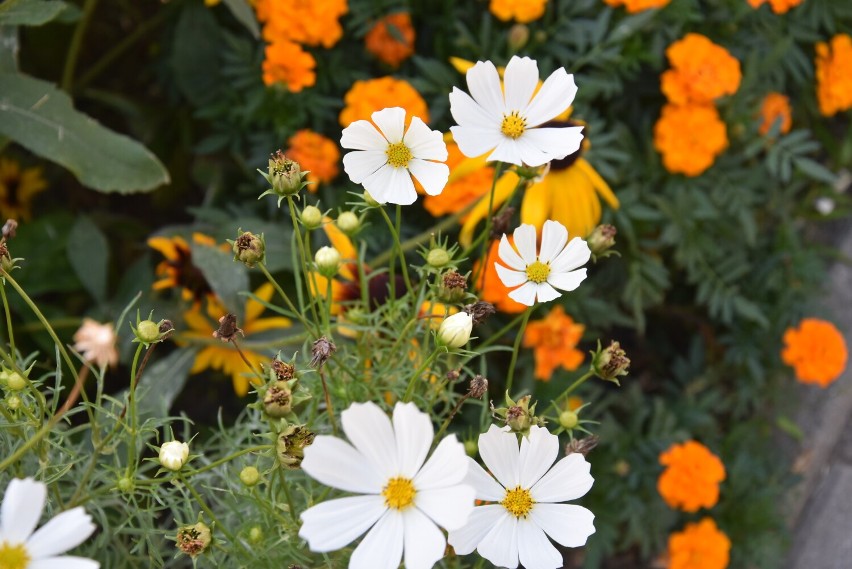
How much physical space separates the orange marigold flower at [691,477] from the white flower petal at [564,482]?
1.99 feet

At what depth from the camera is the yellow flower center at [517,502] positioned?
1.66 feet

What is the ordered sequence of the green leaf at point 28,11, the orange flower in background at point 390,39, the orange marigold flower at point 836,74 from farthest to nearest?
the orange marigold flower at point 836,74 < the orange flower in background at point 390,39 < the green leaf at point 28,11

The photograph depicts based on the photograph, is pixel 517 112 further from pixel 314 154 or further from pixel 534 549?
pixel 314 154

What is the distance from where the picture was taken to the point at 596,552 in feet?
3.53

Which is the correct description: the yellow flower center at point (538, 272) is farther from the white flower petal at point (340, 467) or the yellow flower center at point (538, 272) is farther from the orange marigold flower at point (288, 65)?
the orange marigold flower at point (288, 65)

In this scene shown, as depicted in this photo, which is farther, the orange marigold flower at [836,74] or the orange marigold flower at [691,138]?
the orange marigold flower at [836,74]

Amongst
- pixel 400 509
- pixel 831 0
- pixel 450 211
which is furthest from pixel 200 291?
pixel 831 0

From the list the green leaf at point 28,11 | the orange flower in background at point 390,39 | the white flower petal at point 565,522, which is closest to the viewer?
the white flower petal at point 565,522

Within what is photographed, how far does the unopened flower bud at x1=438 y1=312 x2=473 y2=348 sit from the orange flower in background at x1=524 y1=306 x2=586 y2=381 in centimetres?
52

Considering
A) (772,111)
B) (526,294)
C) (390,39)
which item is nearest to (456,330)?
(526,294)

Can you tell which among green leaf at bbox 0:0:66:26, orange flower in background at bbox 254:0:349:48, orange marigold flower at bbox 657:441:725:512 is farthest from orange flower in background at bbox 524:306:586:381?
green leaf at bbox 0:0:66:26

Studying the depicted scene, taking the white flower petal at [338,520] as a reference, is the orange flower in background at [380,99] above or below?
above

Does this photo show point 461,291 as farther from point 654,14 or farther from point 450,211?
point 654,14

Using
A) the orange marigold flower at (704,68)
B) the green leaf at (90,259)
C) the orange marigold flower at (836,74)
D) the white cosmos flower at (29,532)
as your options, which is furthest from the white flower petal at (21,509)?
the orange marigold flower at (836,74)
